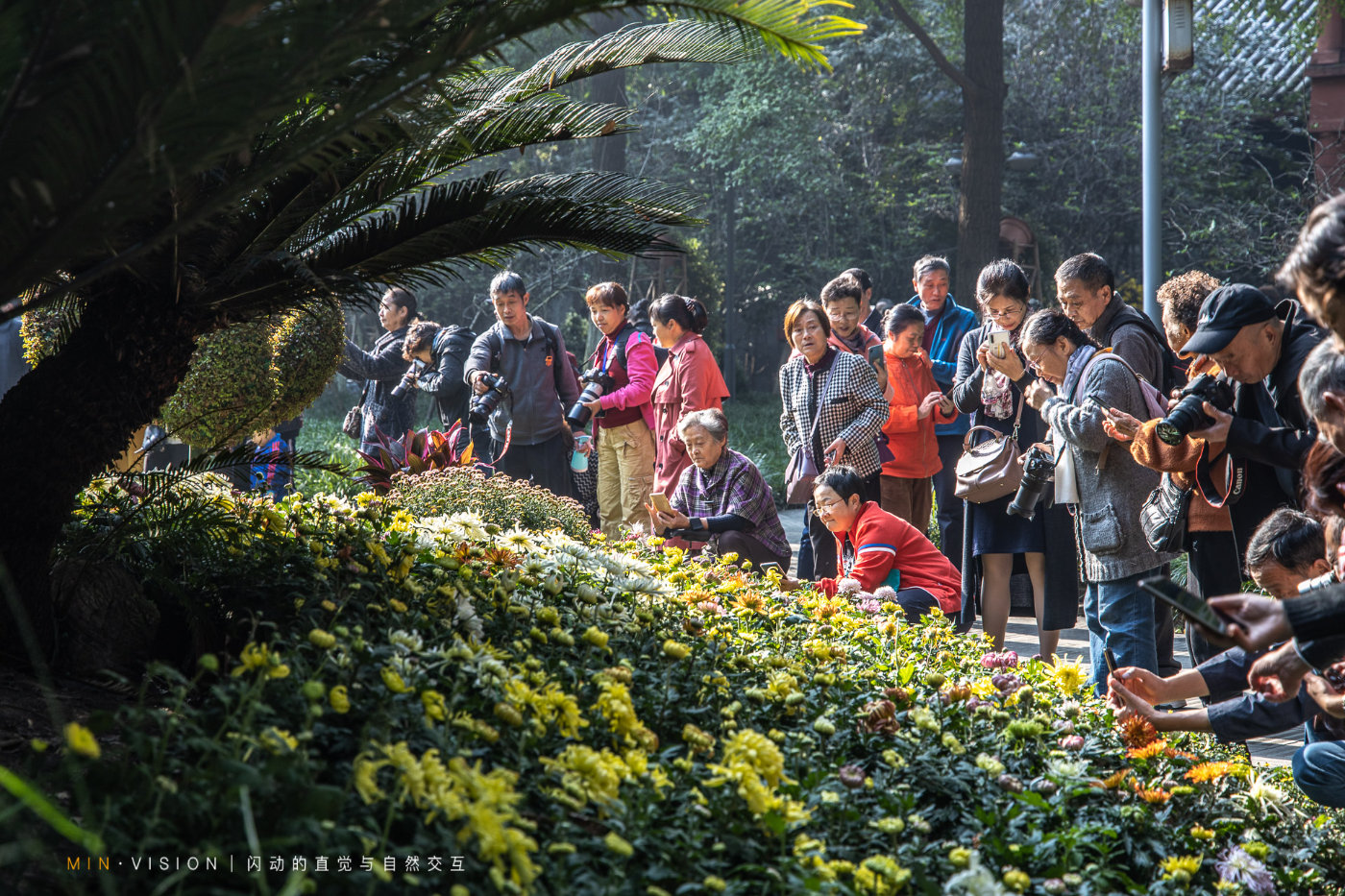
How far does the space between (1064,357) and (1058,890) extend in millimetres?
2787

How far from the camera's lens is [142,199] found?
222 centimetres

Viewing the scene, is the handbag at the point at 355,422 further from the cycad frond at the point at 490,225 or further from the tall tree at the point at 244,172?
the cycad frond at the point at 490,225

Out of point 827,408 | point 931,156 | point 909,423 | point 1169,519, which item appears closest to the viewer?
point 1169,519

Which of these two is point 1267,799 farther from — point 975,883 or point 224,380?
point 224,380

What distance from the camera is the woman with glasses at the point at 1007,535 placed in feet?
17.5

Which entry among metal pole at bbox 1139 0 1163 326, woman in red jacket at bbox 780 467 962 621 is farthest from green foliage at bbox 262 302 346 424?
metal pole at bbox 1139 0 1163 326

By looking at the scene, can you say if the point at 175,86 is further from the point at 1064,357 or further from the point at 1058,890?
the point at 1064,357

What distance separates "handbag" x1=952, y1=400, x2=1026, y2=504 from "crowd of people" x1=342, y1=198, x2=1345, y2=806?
0.04ft

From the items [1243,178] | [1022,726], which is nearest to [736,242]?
[1243,178]

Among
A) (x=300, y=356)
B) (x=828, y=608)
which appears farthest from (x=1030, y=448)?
(x=300, y=356)

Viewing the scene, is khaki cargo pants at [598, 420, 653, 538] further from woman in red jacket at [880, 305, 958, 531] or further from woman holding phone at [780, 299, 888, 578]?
woman in red jacket at [880, 305, 958, 531]

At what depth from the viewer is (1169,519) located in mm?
4152

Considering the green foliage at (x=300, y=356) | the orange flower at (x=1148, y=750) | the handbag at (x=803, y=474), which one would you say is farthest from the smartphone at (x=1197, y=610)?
the green foliage at (x=300, y=356)

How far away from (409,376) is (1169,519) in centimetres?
554
